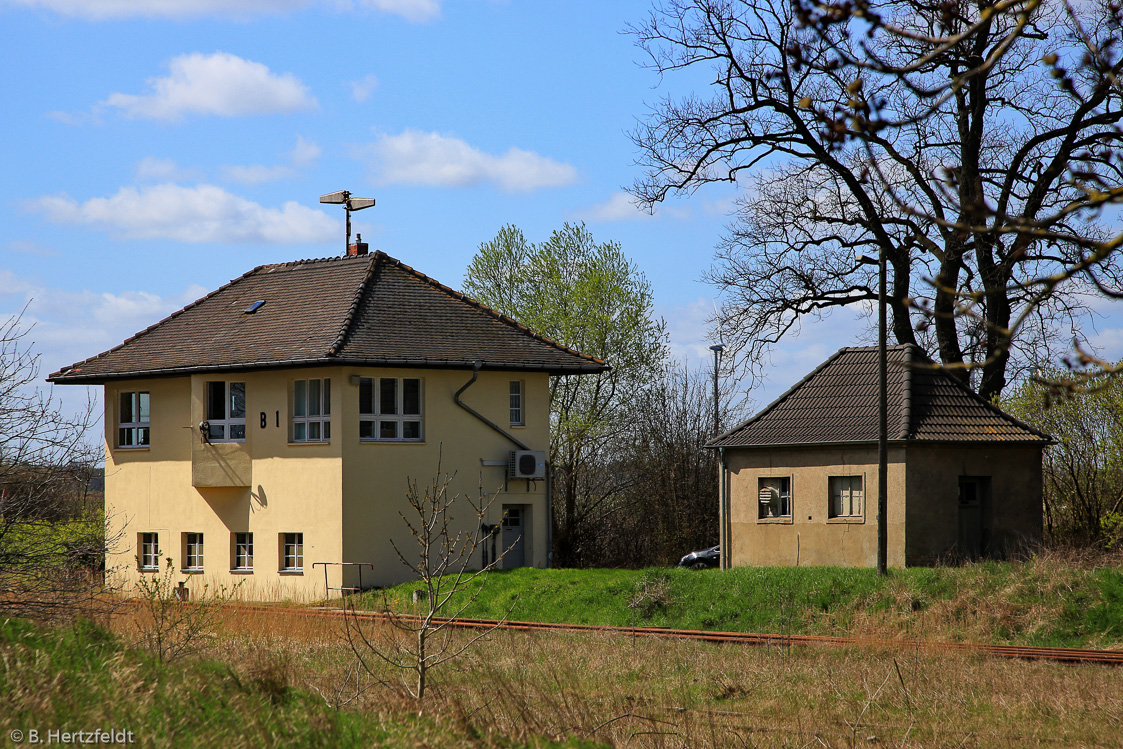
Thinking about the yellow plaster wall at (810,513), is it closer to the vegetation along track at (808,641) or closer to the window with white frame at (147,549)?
the vegetation along track at (808,641)

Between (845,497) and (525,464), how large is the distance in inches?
329

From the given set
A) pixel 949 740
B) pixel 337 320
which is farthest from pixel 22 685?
pixel 337 320

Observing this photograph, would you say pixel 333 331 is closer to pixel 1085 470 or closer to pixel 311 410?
pixel 311 410

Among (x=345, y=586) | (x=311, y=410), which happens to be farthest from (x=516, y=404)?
(x=345, y=586)

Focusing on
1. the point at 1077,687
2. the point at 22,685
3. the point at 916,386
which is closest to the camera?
the point at 22,685

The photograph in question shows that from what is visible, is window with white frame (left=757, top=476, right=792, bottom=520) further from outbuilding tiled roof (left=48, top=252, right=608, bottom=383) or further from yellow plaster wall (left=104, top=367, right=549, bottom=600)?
yellow plaster wall (left=104, top=367, right=549, bottom=600)

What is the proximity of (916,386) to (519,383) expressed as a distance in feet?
34.3

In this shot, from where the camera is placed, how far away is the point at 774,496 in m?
27.1

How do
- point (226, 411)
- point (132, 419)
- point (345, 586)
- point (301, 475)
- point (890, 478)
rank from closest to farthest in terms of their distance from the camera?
point (890, 478) → point (345, 586) → point (301, 475) → point (226, 411) → point (132, 419)

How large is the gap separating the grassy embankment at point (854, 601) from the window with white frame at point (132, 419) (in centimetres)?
1011

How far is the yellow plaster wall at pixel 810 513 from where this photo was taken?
81.3ft

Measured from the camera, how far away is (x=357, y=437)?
88.5 feet

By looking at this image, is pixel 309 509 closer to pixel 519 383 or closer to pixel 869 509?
pixel 519 383

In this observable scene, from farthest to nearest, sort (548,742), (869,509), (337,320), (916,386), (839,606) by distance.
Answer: (337,320) < (916,386) < (869,509) < (839,606) < (548,742)
